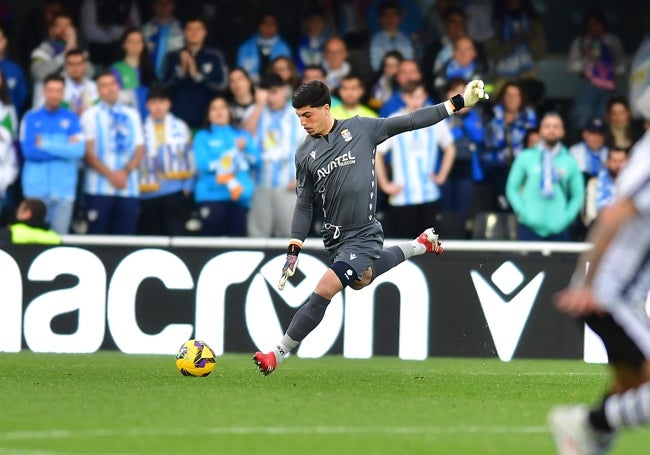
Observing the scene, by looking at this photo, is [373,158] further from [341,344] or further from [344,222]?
[341,344]

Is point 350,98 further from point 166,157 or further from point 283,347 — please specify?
point 283,347

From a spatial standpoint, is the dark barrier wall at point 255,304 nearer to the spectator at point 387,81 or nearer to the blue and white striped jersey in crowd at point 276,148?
the blue and white striped jersey in crowd at point 276,148

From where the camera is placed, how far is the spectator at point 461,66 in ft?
55.3

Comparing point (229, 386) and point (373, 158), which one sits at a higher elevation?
point (373, 158)

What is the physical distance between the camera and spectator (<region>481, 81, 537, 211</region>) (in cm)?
1650

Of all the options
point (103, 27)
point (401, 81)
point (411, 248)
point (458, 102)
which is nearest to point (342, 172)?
point (458, 102)

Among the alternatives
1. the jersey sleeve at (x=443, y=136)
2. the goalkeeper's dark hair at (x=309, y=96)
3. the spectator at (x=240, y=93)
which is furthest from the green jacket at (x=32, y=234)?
the goalkeeper's dark hair at (x=309, y=96)

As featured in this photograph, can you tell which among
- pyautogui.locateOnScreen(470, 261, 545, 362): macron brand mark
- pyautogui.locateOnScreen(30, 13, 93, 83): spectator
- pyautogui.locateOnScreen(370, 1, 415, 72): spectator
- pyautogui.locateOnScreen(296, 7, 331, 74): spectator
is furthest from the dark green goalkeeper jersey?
pyautogui.locateOnScreen(370, 1, 415, 72): spectator

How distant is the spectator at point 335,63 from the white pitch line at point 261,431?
8762 mm

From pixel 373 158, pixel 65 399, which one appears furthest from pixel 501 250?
pixel 65 399

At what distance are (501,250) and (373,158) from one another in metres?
3.77

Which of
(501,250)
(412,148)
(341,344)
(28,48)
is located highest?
(28,48)

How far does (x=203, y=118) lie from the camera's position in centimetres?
1664

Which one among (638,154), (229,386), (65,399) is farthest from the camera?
(229,386)
